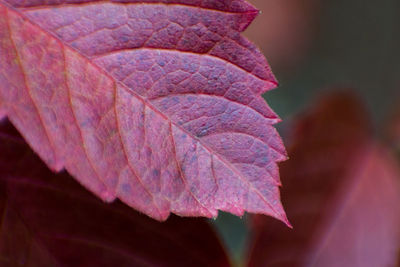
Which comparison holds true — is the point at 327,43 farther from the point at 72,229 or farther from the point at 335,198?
the point at 72,229

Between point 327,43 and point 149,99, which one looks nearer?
point 149,99

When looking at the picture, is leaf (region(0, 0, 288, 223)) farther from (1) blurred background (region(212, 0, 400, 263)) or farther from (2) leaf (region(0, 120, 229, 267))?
(1) blurred background (region(212, 0, 400, 263))

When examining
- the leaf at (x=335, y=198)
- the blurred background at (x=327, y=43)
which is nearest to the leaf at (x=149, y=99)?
the leaf at (x=335, y=198)

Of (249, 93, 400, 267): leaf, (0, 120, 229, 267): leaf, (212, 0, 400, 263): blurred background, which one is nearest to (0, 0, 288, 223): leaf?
(0, 120, 229, 267): leaf

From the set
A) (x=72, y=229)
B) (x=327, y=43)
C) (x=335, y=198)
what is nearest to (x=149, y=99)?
(x=72, y=229)

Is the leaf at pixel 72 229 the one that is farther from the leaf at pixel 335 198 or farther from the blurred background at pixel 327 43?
the blurred background at pixel 327 43

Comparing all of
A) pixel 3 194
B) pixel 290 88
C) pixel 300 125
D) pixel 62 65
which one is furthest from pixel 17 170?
pixel 290 88
